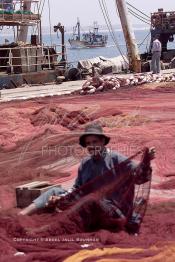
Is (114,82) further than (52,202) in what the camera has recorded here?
Yes

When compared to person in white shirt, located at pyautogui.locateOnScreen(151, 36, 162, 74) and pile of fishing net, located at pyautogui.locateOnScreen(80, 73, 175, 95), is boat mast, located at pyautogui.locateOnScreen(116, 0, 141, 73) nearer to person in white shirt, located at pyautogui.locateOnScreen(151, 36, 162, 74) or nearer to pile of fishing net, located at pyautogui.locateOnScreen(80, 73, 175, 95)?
person in white shirt, located at pyautogui.locateOnScreen(151, 36, 162, 74)

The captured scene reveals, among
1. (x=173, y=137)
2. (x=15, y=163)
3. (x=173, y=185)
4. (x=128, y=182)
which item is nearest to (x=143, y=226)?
(x=128, y=182)

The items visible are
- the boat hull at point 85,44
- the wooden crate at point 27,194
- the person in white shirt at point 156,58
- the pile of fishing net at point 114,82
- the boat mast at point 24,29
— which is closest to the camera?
the wooden crate at point 27,194

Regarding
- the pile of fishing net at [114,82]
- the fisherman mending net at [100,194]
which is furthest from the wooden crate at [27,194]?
the pile of fishing net at [114,82]

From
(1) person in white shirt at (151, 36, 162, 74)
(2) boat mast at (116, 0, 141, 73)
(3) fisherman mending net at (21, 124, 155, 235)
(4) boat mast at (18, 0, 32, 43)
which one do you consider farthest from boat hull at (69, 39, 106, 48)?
(3) fisherman mending net at (21, 124, 155, 235)

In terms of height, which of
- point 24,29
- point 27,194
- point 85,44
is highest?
point 24,29

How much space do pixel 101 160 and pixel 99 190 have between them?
29 centimetres

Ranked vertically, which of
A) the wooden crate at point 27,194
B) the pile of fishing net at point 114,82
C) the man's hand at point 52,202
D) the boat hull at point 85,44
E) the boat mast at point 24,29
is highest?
the boat mast at point 24,29

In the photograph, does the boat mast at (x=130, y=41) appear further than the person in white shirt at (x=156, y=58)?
Yes

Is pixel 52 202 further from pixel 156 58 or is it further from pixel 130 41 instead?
pixel 130 41

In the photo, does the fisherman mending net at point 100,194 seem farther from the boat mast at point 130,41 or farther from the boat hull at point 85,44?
the boat hull at point 85,44

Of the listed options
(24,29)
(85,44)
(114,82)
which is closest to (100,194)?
(114,82)

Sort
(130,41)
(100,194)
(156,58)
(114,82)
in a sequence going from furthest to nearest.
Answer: (130,41) < (156,58) < (114,82) < (100,194)

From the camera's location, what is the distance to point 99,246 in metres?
5.85
